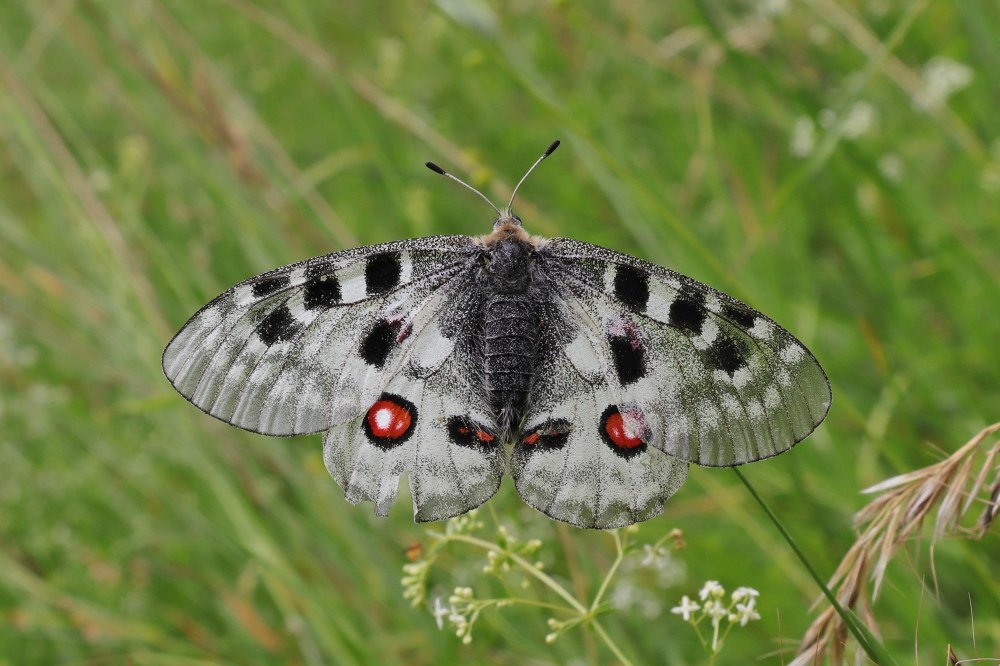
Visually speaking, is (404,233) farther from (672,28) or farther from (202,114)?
(672,28)

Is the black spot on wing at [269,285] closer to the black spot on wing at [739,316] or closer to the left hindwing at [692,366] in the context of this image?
the left hindwing at [692,366]

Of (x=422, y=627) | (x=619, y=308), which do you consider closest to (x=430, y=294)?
(x=619, y=308)

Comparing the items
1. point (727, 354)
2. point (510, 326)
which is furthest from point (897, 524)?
point (510, 326)

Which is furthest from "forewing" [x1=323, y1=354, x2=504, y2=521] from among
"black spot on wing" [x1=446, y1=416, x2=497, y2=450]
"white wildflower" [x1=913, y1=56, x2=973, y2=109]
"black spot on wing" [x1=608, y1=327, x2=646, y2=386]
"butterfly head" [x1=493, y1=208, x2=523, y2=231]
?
"white wildflower" [x1=913, y1=56, x2=973, y2=109]

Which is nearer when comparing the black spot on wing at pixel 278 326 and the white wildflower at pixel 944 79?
the black spot on wing at pixel 278 326

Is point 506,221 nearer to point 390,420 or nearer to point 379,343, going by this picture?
point 379,343

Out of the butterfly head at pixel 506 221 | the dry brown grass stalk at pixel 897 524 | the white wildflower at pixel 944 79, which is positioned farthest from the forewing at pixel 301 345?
the white wildflower at pixel 944 79

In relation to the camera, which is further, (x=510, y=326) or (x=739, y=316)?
(x=510, y=326)
